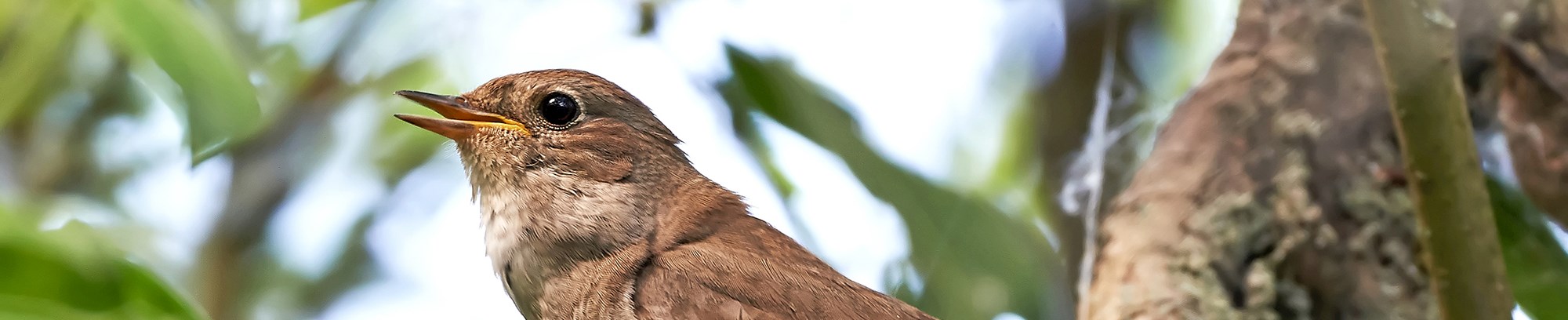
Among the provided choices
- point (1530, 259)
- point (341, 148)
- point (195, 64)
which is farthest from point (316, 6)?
point (1530, 259)

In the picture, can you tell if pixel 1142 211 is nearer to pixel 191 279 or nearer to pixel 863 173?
pixel 863 173

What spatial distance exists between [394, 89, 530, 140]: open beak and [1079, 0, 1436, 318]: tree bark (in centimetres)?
124

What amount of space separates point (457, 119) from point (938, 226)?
117cm

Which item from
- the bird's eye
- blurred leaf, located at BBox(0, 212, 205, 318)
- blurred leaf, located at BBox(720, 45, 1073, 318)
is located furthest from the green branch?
blurred leaf, located at BBox(0, 212, 205, 318)

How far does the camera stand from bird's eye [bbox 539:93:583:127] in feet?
7.54

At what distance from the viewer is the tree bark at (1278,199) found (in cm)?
259

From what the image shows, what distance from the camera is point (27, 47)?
2.92 meters

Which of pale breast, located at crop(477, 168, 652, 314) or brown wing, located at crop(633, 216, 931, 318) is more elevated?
pale breast, located at crop(477, 168, 652, 314)

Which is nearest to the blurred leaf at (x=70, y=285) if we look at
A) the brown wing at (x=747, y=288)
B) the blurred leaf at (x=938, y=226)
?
the brown wing at (x=747, y=288)

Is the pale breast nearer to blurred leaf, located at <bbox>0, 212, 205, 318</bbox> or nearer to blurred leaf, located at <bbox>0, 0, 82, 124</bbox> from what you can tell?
blurred leaf, located at <bbox>0, 212, 205, 318</bbox>

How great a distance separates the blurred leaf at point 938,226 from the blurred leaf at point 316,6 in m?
1.01

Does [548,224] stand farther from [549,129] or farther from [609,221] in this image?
[549,129]

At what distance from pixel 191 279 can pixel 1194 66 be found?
2788 mm

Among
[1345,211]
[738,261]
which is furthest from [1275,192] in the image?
[738,261]
